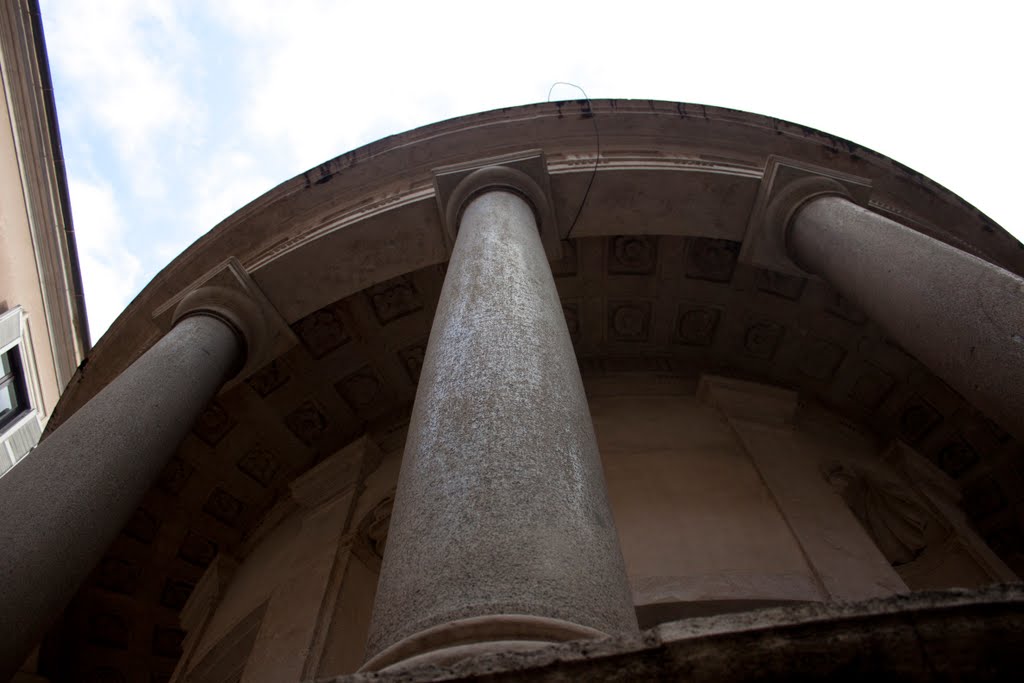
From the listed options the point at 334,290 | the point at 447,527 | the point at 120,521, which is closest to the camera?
the point at 447,527

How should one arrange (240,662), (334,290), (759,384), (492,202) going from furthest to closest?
(759,384) < (334,290) < (240,662) < (492,202)

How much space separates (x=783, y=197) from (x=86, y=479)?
8.34 m

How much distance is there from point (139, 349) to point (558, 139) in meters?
7.07

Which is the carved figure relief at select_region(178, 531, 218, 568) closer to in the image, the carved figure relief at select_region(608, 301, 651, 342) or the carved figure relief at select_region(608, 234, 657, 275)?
the carved figure relief at select_region(608, 301, 651, 342)

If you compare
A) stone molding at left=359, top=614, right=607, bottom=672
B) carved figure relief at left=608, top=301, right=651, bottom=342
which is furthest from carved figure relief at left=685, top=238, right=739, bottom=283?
stone molding at left=359, top=614, right=607, bottom=672

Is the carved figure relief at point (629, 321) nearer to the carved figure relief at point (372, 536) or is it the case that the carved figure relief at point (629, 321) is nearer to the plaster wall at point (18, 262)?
the carved figure relief at point (372, 536)

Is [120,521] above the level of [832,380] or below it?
below

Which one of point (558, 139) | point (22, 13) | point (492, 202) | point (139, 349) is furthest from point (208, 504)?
point (22, 13)

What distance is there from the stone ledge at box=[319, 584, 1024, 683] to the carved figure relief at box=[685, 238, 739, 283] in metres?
9.81

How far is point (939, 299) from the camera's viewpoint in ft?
19.1

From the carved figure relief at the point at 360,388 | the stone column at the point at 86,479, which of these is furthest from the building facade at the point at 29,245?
the stone column at the point at 86,479

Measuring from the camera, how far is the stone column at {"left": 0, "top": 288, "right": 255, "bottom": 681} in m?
4.68

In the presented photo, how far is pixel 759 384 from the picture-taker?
11.5 m

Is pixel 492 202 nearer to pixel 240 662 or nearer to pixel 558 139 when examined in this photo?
pixel 558 139
